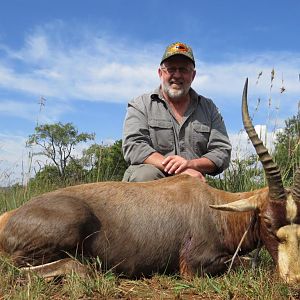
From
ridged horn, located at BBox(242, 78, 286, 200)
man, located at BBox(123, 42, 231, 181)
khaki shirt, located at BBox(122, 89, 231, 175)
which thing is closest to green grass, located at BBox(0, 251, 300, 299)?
ridged horn, located at BBox(242, 78, 286, 200)

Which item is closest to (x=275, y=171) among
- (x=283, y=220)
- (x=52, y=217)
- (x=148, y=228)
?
(x=283, y=220)

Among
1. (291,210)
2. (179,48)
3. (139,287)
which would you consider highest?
(179,48)

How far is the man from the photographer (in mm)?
5938

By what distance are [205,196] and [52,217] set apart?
1459mm

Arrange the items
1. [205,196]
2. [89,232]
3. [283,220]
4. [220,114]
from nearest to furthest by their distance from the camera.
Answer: [283,220], [89,232], [205,196], [220,114]

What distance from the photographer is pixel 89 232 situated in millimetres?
4199

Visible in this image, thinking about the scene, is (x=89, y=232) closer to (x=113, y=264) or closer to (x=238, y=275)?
(x=113, y=264)

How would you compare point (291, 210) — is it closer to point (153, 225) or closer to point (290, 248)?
point (290, 248)

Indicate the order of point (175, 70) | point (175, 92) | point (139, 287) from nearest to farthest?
point (139, 287) → point (175, 92) → point (175, 70)

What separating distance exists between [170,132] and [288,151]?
203 cm

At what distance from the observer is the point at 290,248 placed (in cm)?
374

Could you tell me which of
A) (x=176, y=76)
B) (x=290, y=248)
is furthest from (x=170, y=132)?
(x=290, y=248)

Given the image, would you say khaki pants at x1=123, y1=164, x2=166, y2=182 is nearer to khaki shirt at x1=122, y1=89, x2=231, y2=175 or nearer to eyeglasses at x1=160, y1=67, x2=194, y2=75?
khaki shirt at x1=122, y1=89, x2=231, y2=175

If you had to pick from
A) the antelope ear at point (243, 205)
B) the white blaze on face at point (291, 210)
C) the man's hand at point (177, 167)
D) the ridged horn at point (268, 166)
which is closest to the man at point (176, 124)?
the man's hand at point (177, 167)
